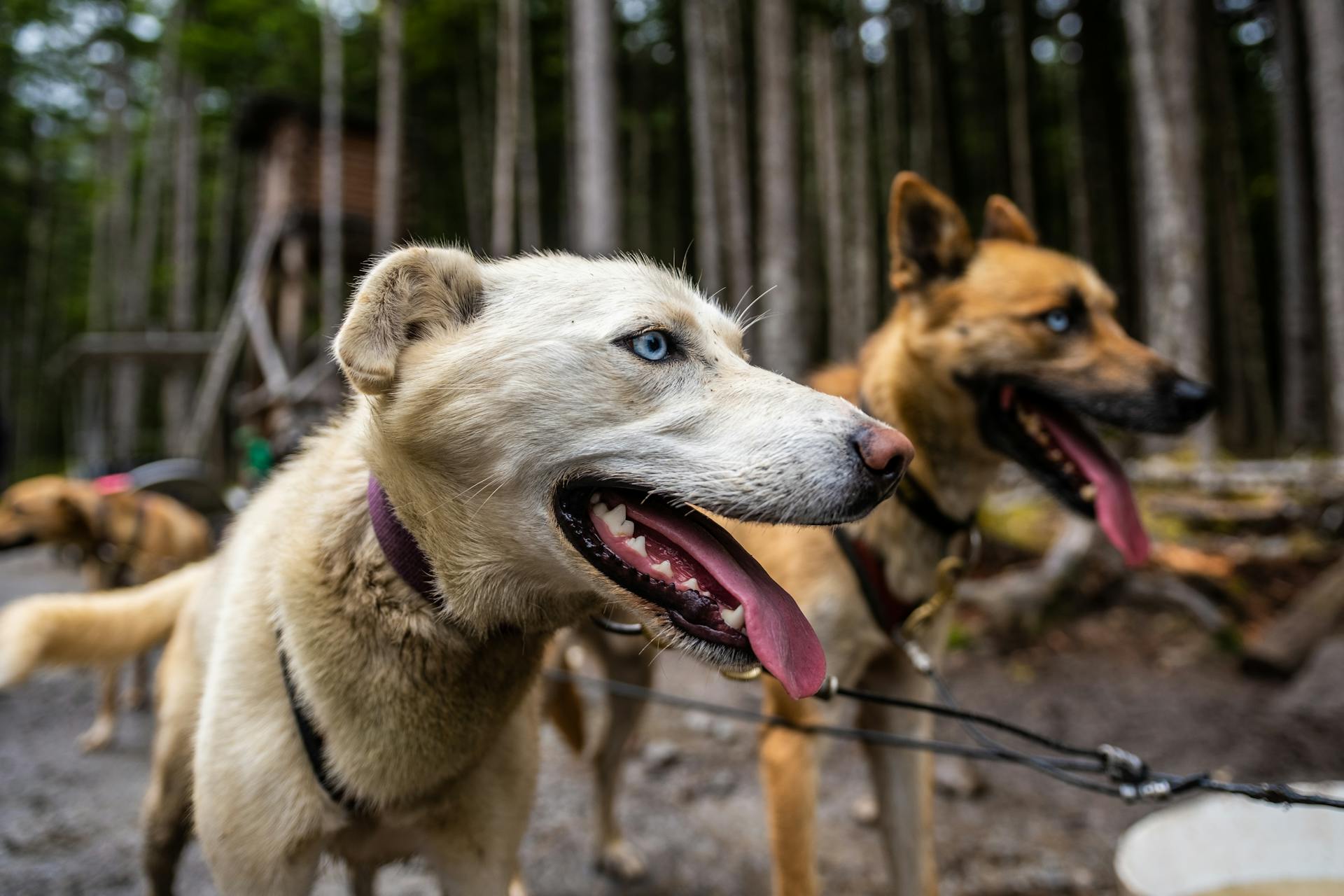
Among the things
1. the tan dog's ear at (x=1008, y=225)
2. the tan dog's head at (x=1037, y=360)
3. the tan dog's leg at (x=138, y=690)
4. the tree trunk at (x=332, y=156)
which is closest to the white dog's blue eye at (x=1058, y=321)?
the tan dog's head at (x=1037, y=360)

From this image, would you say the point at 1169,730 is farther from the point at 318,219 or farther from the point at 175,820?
the point at 318,219

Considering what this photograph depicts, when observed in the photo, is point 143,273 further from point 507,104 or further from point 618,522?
point 618,522

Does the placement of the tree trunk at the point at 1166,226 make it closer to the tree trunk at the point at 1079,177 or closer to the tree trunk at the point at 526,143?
the tree trunk at the point at 1079,177

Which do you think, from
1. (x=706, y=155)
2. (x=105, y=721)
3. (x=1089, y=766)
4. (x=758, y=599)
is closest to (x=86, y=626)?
(x=758, y=599)

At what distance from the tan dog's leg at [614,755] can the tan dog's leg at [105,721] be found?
3.00 m

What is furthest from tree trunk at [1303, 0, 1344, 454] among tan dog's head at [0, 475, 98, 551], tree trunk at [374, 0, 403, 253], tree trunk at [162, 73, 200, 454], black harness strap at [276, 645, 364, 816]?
tree trunk at [162, 73, 200, 454]

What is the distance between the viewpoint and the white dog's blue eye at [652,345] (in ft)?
4.91

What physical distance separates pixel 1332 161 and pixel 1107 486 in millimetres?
7306

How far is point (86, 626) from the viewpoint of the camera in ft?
7.88

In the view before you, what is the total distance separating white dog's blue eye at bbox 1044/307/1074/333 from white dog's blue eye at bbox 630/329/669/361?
1.71 meters

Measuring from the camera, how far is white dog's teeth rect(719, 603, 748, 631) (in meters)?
1.37

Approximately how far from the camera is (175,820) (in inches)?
89.4

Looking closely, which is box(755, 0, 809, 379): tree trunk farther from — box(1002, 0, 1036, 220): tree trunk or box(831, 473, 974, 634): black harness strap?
box(1002, 0, 1036, 220): tree trunk

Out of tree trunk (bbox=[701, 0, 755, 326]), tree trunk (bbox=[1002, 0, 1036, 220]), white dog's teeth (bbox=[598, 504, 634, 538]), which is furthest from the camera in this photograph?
tree trunk (bbox=[1002, 0, 1036, 220])
